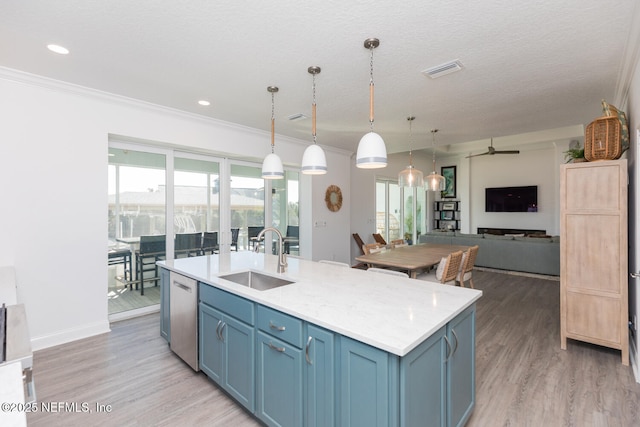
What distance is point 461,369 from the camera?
1795 millimetres

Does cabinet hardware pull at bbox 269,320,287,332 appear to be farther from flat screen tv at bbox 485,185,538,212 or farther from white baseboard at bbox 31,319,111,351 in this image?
flat screen tv at bbox 485,185,538,212

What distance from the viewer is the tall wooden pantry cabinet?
2.70 m

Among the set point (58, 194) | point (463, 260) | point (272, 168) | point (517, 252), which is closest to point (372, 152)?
point (272, 168)

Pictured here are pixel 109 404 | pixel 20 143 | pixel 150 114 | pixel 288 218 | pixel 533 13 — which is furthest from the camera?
pixel 288 218

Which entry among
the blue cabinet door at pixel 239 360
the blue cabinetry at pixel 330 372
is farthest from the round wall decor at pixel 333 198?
the blue cabinet door at pixel 239 360

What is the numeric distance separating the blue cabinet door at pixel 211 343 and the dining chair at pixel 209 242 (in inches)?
92.1

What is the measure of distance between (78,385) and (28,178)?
2.02 m

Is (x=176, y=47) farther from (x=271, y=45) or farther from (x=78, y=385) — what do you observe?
(x=78, y=385)

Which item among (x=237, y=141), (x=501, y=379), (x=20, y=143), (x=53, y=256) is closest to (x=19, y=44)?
(x=20, y=143)

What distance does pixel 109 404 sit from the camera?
2178mm

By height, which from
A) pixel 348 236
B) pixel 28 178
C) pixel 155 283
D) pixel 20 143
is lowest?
pixel 155 283

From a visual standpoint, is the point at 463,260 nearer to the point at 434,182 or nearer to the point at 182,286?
the point at 434,182

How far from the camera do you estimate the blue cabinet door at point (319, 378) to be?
1.48 metres

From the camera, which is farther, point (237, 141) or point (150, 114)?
point (237, 141)
